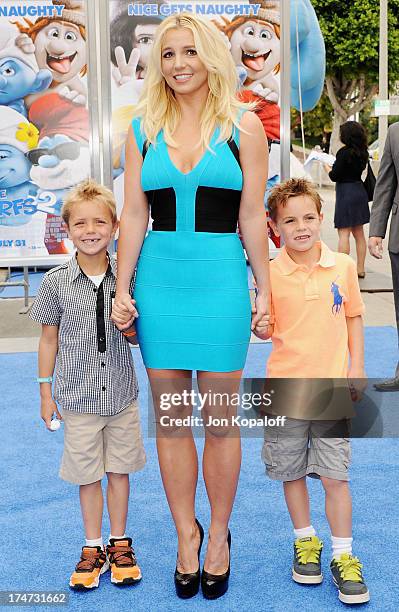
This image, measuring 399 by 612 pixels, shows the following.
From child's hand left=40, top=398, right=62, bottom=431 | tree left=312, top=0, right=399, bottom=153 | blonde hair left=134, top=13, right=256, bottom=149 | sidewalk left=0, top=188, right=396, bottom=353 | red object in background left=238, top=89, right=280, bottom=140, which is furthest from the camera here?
tree left=312, top=0, right=399, bottom=153

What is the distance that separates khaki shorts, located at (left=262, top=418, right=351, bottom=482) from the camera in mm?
2947

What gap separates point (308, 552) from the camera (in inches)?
119

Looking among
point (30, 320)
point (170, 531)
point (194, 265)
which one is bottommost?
point (170, 531)

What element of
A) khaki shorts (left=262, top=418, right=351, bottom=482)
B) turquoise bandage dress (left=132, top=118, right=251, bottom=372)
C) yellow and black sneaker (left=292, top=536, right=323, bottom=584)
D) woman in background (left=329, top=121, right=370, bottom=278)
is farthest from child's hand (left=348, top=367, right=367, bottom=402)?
woman in background (left=329, top=121, right=370, bottom=278)

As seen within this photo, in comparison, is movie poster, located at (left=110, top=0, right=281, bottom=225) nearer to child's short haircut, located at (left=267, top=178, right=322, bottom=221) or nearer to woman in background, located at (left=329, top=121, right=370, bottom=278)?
woman in background, located at (left=329, top=121, right=370, bottom=278)

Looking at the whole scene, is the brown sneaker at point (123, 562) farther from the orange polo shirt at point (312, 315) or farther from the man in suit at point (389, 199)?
the man in suit at point (389, 199)

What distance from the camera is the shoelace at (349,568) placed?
291 centimetres

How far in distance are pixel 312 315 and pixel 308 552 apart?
2.77ft

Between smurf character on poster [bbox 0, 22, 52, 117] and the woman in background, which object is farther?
the woman in background

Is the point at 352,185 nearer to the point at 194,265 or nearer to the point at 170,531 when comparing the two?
the point at 170,531

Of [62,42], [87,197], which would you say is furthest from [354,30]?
[87,197]

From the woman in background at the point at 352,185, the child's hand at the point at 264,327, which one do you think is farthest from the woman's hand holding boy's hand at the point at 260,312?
the woman in background at the point at 352,185

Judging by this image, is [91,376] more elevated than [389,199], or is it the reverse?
[389,199]

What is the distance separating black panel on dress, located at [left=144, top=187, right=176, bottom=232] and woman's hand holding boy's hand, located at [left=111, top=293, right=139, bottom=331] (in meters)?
0.25
